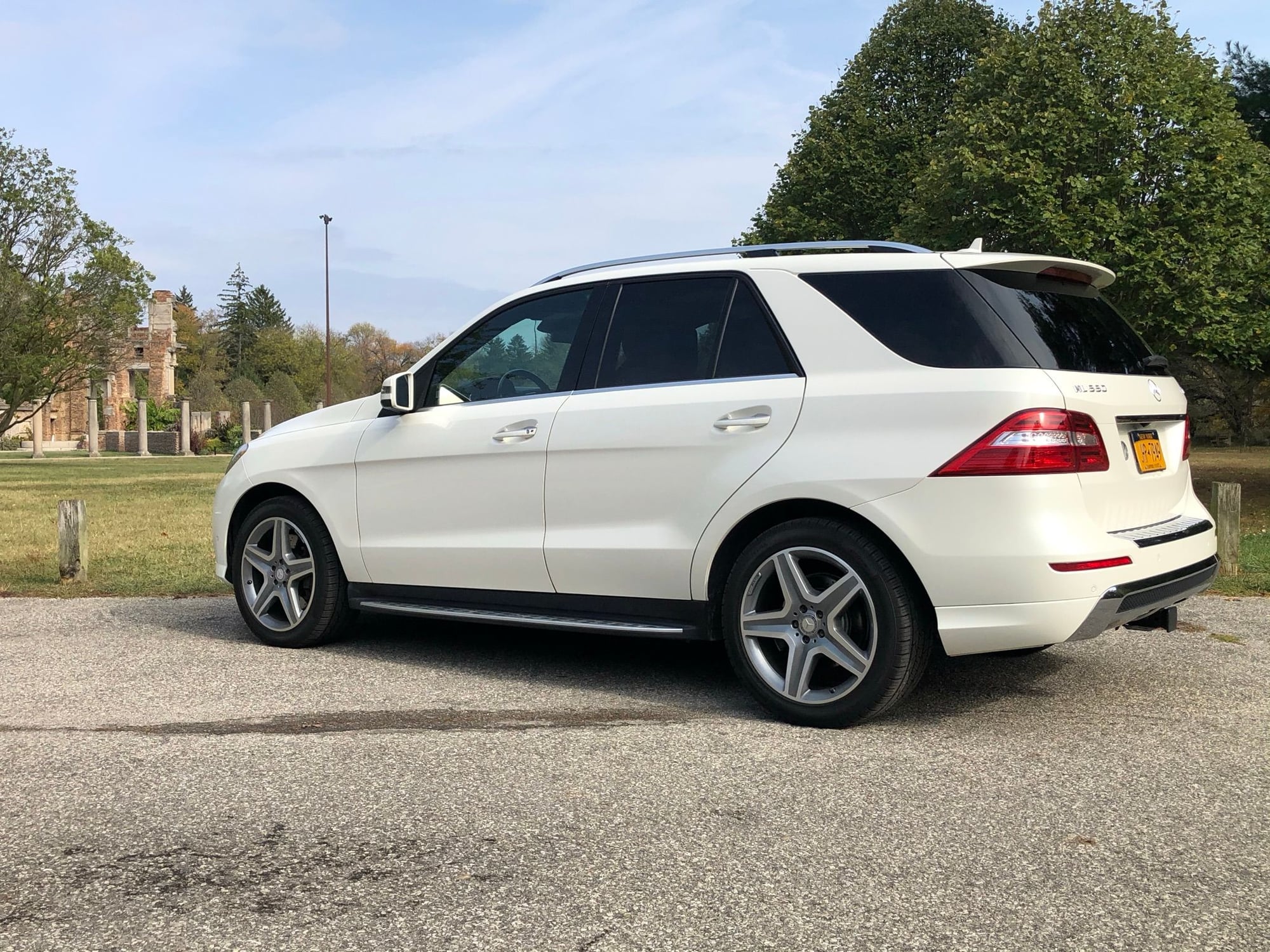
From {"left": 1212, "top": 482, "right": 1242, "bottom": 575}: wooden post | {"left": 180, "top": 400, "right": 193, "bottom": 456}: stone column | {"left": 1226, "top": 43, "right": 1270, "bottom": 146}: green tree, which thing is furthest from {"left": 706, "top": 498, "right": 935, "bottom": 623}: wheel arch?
{"left": 180, "top": 400, "right": 193, "bottom": 456}: stone column

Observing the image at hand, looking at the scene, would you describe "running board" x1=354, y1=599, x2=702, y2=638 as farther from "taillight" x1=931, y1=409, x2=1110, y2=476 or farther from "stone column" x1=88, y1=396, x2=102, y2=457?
"stone column" x1=88, y1=396, x2=102, y2=457

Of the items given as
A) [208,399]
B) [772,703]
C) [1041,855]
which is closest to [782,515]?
[772,703]

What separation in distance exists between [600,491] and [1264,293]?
19755 millimetres

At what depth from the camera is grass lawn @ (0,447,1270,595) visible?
31.2 ft

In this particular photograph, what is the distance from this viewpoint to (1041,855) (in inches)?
135

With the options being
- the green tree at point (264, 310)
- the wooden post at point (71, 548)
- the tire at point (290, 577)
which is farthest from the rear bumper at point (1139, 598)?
the green tree at point (264, 310)

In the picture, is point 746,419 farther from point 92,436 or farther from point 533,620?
point 92,436

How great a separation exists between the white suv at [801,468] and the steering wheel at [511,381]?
13 mm

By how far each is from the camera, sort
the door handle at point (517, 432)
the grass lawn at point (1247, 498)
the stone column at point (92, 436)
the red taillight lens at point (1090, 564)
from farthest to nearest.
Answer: the stone column at point (92, 436) → the grass lawn at point (1247, 498) → the door handle at point (517, 432) → the red taillight lens at point (1090, 564)

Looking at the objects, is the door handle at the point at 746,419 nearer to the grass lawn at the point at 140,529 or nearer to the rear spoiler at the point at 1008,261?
the rear spoiler at the point at 1008,261

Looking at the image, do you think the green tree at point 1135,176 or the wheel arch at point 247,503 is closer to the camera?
the wheel arch at point 247,503

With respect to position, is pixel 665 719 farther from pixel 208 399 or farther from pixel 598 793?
pixel 208 399

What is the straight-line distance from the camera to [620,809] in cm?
386

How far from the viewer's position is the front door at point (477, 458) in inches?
222
